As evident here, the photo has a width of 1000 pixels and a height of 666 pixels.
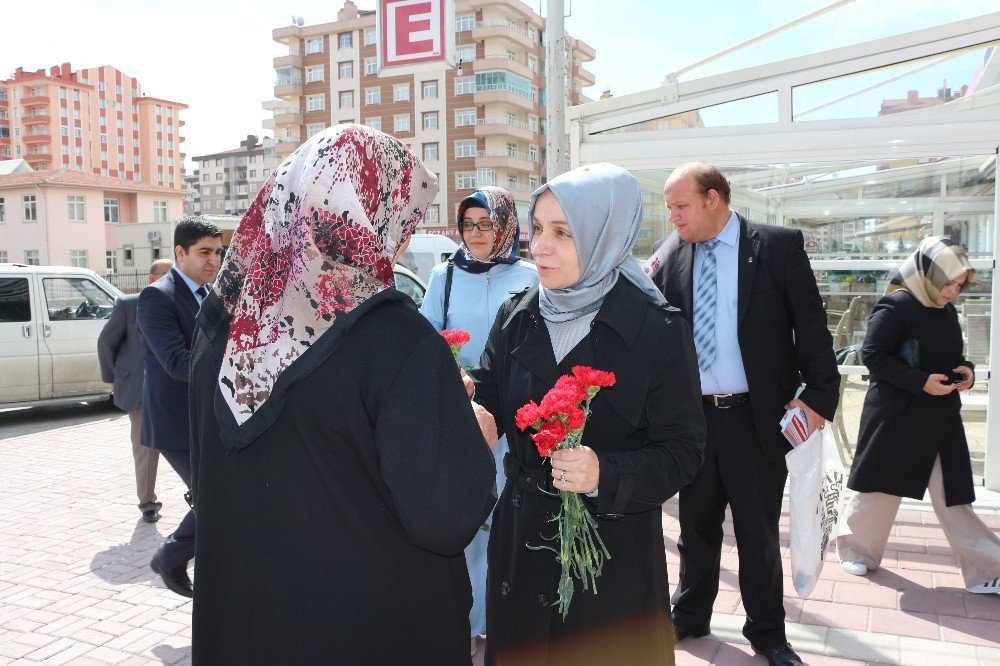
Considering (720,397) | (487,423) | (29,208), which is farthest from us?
(29,208)

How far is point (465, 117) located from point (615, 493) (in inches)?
2602

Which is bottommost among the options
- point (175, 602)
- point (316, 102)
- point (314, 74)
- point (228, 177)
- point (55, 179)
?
point (175, 602)

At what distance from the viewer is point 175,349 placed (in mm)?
4387

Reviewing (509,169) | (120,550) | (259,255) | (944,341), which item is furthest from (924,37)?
(509,169)

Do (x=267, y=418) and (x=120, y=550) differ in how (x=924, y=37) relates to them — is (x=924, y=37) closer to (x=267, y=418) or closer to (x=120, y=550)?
(x=267, y=418)

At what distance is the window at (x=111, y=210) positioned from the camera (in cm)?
6674

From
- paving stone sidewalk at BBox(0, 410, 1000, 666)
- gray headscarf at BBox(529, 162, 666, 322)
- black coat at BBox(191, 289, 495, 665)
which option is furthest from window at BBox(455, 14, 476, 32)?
black coat at BBox(191, 289, 495, 665)

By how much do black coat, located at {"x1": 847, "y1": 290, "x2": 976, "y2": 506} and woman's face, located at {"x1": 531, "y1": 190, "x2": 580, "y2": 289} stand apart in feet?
9.20

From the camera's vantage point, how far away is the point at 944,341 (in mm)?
4422

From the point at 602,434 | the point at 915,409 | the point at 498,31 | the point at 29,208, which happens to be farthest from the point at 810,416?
the point at 29,208

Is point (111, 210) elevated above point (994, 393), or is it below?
above

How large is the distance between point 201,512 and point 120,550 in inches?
175

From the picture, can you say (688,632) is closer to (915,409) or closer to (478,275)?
(915,409)

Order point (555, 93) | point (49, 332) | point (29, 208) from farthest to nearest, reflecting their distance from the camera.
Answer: point (29, 208), point (49, 332), point (555, 93)
